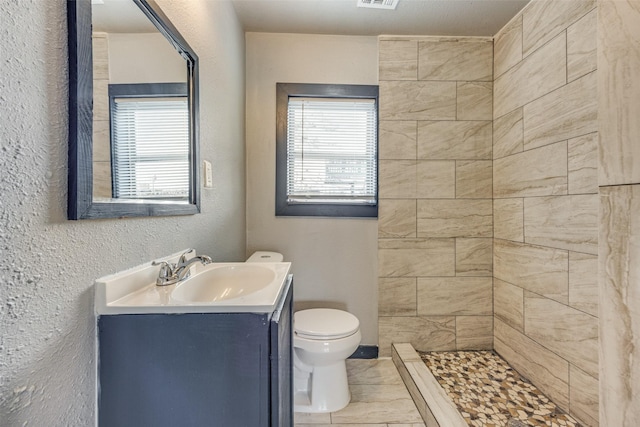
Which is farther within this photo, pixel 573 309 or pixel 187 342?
pixel 573 309

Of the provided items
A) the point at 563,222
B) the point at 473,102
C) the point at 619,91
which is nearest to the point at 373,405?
the point at 563,222

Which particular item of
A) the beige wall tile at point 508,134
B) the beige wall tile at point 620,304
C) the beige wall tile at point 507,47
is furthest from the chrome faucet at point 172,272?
the beige wall tile at point 507,47

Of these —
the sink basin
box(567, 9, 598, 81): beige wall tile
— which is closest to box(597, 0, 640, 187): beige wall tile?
the sink basin

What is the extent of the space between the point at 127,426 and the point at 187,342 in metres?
0.26

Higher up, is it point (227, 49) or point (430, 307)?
point (227, 49)

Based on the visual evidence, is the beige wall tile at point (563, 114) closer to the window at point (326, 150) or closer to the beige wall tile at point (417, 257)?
the beige wall tile at point (417, 257)

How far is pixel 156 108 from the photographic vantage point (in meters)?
1.02

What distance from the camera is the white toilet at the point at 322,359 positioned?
5.22 feet

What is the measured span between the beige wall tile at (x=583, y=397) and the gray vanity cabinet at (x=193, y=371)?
165cm

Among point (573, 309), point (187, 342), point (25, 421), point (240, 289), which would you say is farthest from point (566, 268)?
point (25, 421)

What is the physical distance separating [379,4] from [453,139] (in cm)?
106

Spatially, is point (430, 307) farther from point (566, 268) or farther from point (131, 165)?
point (131, 165)

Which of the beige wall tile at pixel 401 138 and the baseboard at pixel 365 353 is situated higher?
the beige wall tile at pixel 401 138

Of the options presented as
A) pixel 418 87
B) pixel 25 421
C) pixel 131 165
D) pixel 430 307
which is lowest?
pixel 430 307
